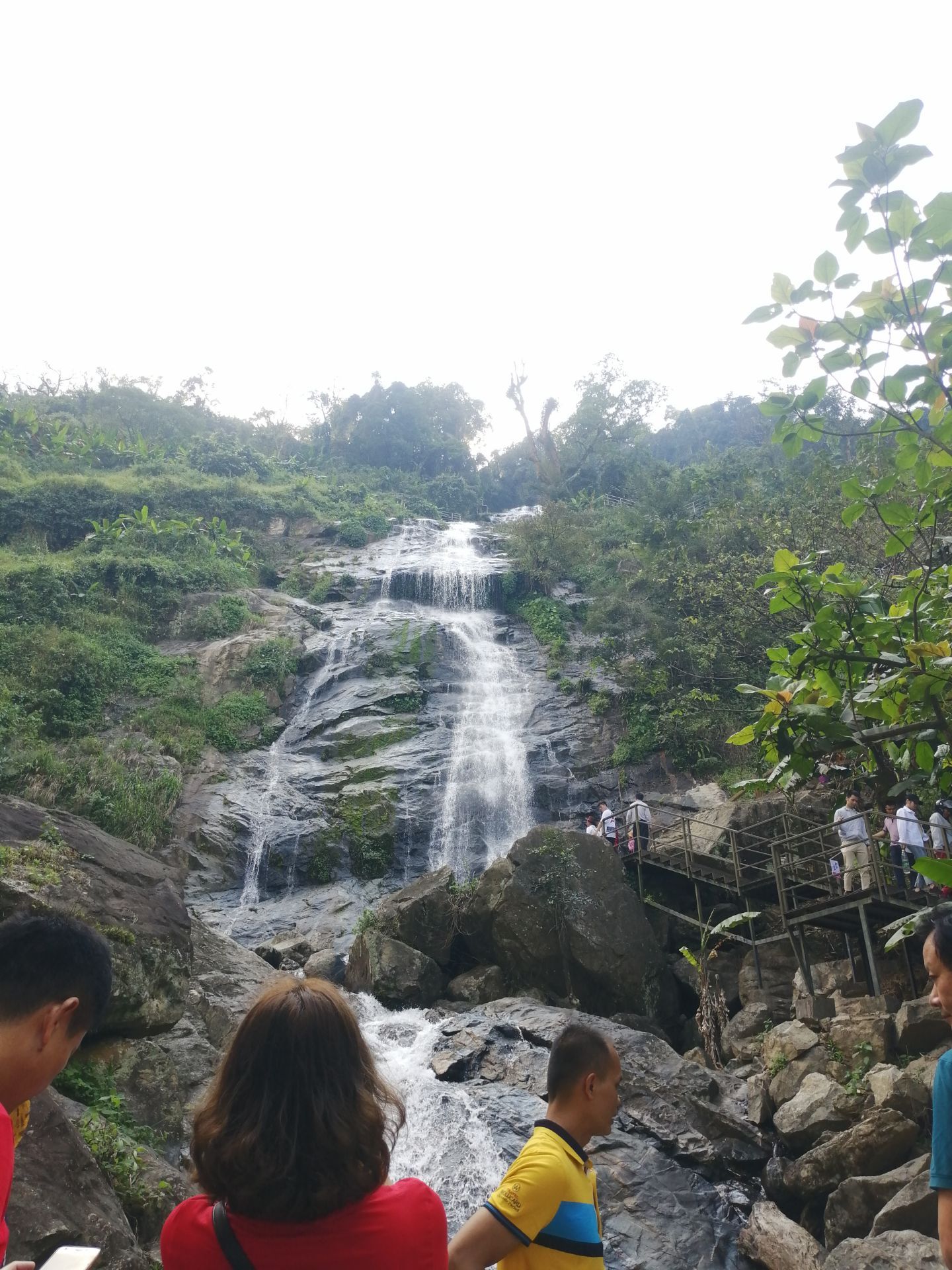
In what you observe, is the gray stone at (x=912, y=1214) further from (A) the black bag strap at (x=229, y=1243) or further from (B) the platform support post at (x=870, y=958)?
(A) the black bag strap at (x=229, y=1243)

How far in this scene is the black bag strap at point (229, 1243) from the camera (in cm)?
146

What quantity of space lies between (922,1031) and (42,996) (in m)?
8.36

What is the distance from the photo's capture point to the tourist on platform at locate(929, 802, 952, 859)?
925 cm

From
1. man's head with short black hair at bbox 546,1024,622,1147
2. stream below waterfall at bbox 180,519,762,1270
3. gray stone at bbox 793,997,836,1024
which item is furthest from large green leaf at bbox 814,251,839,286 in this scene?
gray stone at bbox 793,997,836,1024

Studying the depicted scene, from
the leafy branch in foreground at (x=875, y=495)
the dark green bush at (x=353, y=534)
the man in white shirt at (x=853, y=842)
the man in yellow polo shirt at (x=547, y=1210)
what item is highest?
the dark green bush at (x=353, y=534)

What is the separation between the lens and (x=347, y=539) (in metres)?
31.0

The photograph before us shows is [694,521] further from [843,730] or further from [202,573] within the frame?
[843,730]

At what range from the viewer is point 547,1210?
2.12 metres

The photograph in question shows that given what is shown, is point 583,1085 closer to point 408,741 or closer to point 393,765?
point 393,765

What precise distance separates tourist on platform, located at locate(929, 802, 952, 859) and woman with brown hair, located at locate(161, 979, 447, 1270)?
28.9 feet

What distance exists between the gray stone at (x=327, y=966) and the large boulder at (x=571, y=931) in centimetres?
197

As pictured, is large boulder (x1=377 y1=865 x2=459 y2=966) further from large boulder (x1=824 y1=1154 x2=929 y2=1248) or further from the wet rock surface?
large boulder (x1=824 y1=1154 x2=929 y2=1248)

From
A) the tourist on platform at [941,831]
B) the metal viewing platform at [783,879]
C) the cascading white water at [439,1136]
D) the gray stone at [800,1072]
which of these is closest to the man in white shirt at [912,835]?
the tourist on platform at [941,831]

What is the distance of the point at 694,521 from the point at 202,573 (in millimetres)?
14650
